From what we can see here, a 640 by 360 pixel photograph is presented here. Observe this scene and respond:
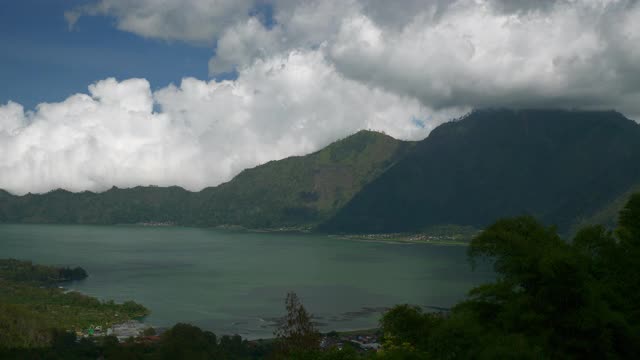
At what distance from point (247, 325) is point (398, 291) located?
34582 millimetres

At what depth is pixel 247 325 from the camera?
232ft

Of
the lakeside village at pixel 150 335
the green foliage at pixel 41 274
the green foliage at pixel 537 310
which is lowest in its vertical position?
the lakeside village at pixel 150 335

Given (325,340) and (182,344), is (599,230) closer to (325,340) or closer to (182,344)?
(182,344)

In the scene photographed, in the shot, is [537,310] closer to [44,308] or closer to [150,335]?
[150,335]

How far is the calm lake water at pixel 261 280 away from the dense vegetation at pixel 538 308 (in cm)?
5235

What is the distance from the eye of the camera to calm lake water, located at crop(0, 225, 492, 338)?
77875 millimetres

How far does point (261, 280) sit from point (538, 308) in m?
102

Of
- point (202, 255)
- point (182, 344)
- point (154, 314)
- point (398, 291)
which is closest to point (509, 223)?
point (182, 344)

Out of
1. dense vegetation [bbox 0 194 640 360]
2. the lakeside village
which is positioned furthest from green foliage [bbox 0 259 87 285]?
dense vegetation [bbox 0 194 640 360]

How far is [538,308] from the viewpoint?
12930mm

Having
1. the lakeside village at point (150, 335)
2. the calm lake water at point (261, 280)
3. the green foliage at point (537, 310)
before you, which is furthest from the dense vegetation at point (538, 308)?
the calm lake water at point (261, 280)

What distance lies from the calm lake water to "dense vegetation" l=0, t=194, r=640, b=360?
5235 cm

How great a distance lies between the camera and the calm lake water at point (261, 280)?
255 ft

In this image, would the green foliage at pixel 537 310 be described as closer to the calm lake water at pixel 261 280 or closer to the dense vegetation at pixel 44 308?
the calm lake water at pixel 261 280
